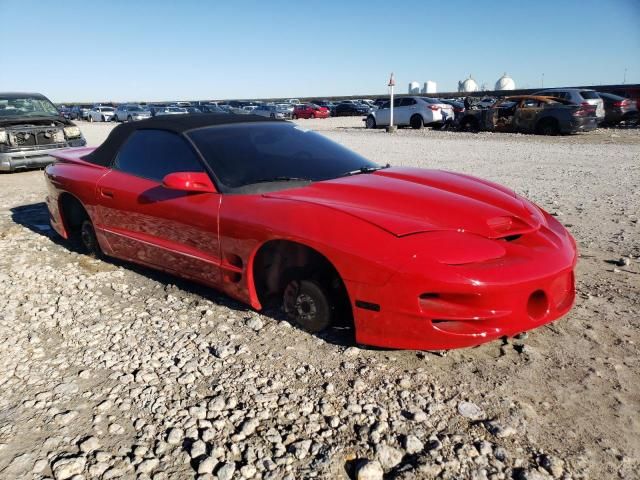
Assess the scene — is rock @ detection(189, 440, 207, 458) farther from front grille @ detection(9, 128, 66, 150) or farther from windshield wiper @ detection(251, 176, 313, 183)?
front grille @ detection(9, 128, 66, 150)

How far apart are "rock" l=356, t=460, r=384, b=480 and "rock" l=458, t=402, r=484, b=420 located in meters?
0.52

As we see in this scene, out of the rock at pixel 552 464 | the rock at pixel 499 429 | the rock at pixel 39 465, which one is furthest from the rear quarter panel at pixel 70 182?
the rock at pixel 552 464

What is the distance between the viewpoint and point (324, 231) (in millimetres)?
2646

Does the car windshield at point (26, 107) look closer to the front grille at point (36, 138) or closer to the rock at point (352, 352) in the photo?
the front grille at point (36, 138)

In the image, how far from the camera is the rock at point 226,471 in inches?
74.6

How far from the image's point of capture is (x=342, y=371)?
260 centimetres

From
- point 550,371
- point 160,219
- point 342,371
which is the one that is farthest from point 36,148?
point 550,371

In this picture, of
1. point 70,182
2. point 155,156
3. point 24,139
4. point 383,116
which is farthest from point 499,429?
point 383,116

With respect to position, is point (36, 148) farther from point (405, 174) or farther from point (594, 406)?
point (594, 406)

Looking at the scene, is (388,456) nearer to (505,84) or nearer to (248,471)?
(248,471)

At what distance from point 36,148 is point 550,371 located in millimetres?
9928

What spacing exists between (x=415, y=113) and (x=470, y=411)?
20637 millimetres

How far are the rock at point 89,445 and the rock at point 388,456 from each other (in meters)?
1.15

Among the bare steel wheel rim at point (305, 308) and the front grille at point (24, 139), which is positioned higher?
the front grille at point (24, 139)
